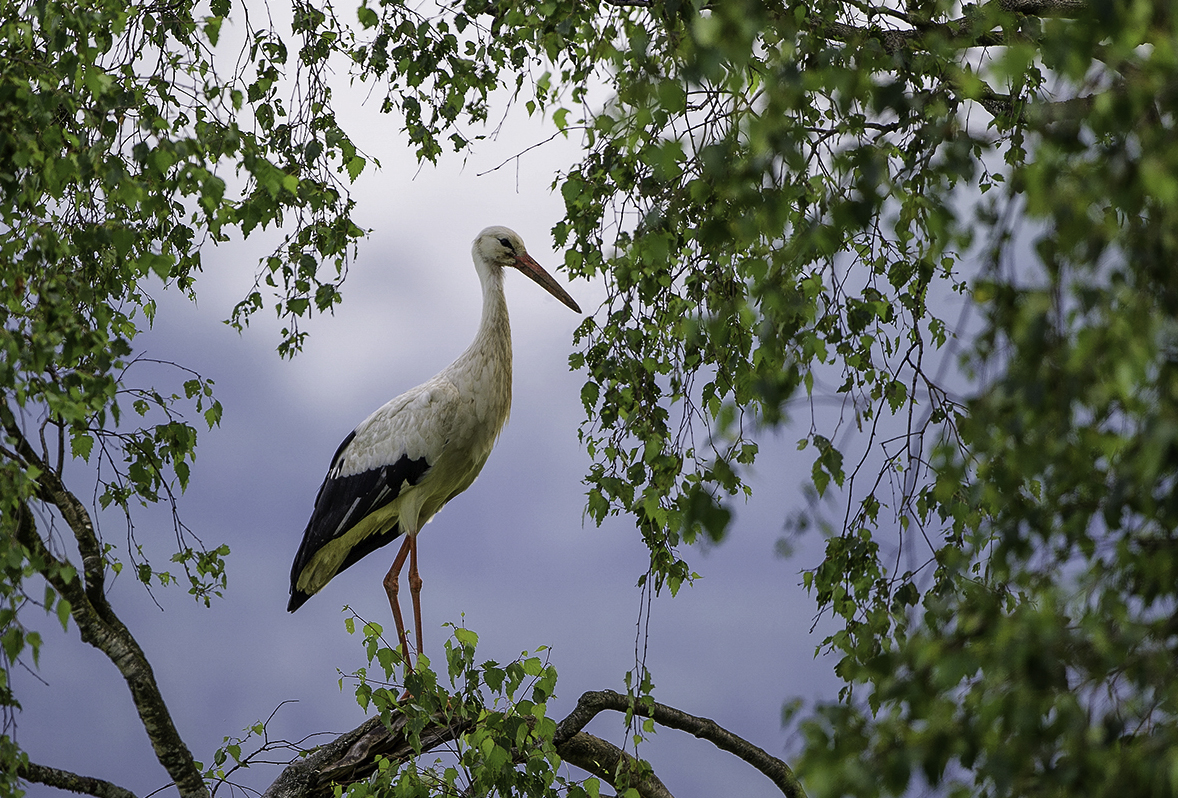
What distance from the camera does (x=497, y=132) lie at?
3.78m

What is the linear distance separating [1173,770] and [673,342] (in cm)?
249

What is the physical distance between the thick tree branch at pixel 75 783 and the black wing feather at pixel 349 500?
235 centimetres

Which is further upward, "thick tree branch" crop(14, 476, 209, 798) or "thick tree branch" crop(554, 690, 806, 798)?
"thick tree branch" crop(554, 690, 806, 798)

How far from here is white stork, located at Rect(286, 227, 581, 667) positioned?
612cm

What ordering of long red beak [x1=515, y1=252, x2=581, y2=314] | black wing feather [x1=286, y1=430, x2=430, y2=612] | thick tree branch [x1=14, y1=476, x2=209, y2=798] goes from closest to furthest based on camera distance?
thick tree branch [x1=14, y1=476, x2=209, y2=798]
black wing feather [x1=286, y1=430, x2=430, y2=612]
long red beak [x1=515, y1=252, x2=581, y2=314]

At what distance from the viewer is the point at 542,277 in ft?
Result: 21.8

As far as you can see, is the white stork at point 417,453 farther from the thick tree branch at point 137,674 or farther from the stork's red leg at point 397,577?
the thick tree branch at point 137,674

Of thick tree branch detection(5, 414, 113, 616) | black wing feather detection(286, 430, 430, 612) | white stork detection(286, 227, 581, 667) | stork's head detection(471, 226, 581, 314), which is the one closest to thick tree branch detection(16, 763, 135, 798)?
thick tree branch detection(5, 414, 113, 616)

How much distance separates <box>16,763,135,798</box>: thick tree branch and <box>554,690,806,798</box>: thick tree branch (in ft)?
5.52

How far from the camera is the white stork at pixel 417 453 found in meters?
6.12

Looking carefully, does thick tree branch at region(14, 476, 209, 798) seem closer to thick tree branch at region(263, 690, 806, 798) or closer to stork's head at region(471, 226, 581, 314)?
thick tree branch at region(263, 690, 806, 798)

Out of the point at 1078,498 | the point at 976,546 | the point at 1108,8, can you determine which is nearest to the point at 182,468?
the point at 976,546

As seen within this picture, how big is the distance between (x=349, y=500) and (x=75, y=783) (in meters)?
2.49

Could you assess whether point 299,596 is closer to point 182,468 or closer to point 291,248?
point 291,248
